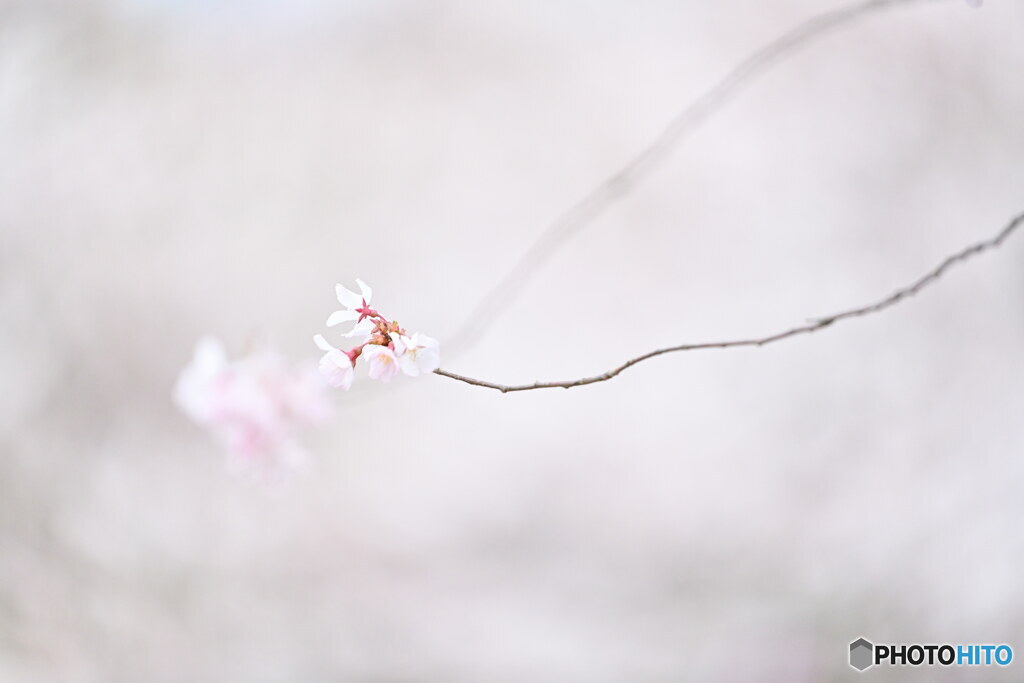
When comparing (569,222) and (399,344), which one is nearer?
(399,344)

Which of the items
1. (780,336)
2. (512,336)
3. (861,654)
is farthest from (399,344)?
(512,336)

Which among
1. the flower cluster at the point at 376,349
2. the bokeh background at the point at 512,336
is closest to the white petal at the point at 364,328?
the flower cluster at the point at 376,349

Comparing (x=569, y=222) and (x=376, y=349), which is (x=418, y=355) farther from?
(x=569, y=222)

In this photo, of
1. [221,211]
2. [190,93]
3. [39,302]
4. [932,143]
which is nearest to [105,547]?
[39,302]

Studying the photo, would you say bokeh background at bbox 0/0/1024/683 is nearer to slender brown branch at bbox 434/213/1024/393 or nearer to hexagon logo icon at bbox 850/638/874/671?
hexagon logo icon at bbox 850/638/874/671

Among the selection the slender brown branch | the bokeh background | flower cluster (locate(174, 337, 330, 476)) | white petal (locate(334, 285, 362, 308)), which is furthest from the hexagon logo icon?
white petal (locate(334, 285, 362, 308))

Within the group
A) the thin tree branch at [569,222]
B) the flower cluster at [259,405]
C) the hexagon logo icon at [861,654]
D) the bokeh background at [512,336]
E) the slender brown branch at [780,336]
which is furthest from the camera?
the thin tree branch at [569,222]

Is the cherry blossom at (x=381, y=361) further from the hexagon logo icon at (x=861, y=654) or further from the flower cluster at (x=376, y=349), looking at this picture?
the hexagon logo icon at (x=861, y=654)
